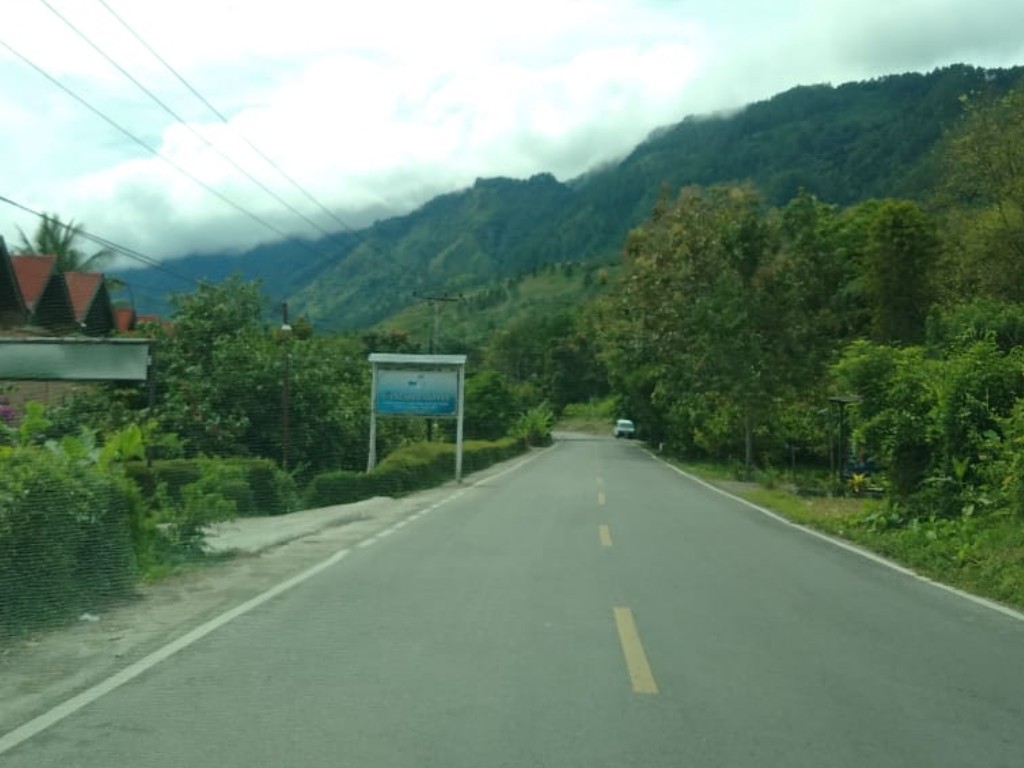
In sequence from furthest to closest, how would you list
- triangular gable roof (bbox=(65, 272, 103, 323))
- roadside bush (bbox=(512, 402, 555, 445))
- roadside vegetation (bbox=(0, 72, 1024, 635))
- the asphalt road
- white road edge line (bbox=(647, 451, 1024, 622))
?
roadside bush (bbox=(512, 402, 555, 445)), triangular gable roof (bbox=(65, 272, 103, 323)), roadside vegetation (bbox=(0, 72, 1024, 635)), white road edge line (bbox=(647, 451, 1024, 622)), the asphalt road

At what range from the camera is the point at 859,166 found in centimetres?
10494

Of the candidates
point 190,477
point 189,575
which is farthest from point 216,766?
point 190,477

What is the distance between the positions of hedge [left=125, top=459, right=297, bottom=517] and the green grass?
10772 millimetres

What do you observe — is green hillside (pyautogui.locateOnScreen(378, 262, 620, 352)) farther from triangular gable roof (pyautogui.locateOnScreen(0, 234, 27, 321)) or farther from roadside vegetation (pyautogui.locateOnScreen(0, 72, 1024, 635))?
triangular gable roof (pyautogui.locateOnScreen(0, 234, 27, 321))

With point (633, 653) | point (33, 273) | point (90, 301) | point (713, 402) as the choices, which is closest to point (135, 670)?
point (633, 653)

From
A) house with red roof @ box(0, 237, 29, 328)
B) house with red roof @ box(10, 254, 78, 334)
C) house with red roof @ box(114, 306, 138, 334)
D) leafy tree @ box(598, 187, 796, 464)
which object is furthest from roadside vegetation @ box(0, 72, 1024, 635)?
house with red roof @ box(114, 306, 138, 334)

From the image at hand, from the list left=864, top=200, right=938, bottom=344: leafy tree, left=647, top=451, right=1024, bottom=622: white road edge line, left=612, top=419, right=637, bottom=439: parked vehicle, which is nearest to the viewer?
left=647, top=451, right=1024, bottom=622: white road edge line

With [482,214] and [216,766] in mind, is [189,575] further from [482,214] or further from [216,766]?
[482,214]

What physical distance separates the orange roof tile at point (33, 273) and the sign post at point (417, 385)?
9.10 meters

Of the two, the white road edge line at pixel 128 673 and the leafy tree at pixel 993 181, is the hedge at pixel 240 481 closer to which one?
the white road edge line at pixel 128 673

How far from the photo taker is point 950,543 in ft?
46.8

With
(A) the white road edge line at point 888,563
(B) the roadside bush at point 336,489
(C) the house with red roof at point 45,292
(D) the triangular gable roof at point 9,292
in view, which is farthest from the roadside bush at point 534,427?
(A) the white road edge line at point 888,563

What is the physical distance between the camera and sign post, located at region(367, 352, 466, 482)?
102 feet

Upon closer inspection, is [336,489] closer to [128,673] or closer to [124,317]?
[128,673]
